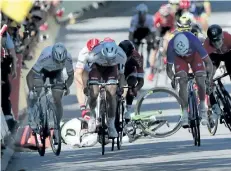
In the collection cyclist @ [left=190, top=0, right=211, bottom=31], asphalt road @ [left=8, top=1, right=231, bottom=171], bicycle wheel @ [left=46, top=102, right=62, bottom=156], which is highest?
cyclist @ [left=190, top=0, right=211, bottom=31]

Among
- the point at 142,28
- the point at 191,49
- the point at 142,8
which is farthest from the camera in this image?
the point at 142,28

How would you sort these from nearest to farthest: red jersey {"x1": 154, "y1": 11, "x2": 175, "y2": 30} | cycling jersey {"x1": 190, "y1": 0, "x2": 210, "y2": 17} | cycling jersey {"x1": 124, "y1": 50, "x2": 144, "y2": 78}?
cycling jersey {"x1": 124, "y1": 50, "x2": 144, "y2": 78}
red jersey {"x1": 154, "y1": 11, "x2": 175, "y2": 30}
cycling jersey {"x1": 190, "y1": 0, "x2": 210, "y2": 17}

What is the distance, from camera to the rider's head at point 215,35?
19.5 metres

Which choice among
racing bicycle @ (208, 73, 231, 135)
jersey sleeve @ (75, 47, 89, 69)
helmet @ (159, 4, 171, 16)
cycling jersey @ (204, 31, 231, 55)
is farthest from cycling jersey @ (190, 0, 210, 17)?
cycling jersey @ (204, 31, 231, 55)

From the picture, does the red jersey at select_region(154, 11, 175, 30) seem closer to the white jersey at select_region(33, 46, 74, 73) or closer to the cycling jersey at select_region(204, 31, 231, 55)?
the cycling jersey at select_region(204, 31, 231, 55)

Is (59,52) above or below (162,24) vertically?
below

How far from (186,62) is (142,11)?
10.9 metres

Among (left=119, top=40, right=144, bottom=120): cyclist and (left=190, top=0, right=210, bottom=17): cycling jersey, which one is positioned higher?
(left=190, top=0, right=210, bottom=17): cycling jersey

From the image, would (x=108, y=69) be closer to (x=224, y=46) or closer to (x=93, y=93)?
(x=93, y=93)

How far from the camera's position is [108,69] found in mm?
18578

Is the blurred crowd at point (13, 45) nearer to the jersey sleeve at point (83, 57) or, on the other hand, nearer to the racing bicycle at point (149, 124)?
the jersey sleeve at point (83, 57)

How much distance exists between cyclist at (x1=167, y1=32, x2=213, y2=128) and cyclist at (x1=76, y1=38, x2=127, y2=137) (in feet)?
2.92

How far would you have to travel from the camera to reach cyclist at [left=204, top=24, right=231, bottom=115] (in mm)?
19594

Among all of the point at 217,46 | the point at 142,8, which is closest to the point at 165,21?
the point at 142,8
